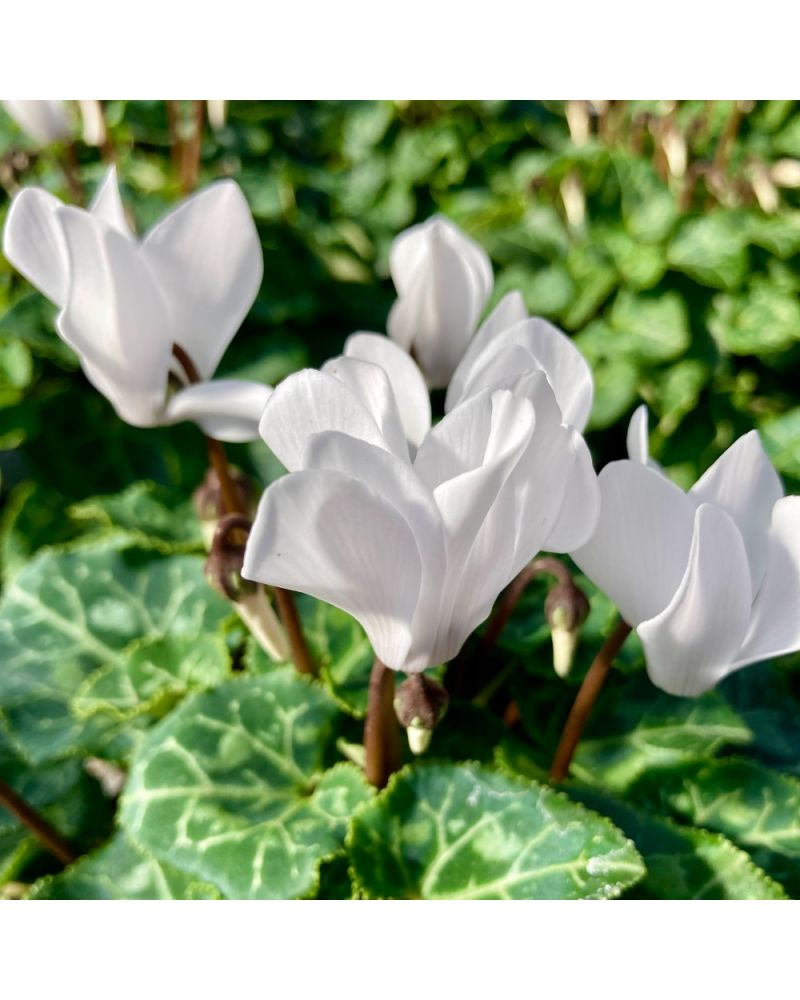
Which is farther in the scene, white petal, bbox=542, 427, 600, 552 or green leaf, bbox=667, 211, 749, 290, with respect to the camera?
green leaf, bbox=667, 211, 749, 290

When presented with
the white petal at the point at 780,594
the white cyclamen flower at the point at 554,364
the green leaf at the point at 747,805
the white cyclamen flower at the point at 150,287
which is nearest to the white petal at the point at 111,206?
the white cyclamen flower at the point at 150,287

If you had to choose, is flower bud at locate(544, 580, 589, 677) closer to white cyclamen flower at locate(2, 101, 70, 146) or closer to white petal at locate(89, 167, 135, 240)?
white petal at locate(89, 167, 135, 240)

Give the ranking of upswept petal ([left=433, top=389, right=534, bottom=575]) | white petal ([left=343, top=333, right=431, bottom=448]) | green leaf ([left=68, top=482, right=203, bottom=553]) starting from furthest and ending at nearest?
green leaf ([left=68, top=482, right=203, bottom=553]), white petal ([left=343, top=333, right=431, bottom=448]), upswept petal ([left=433, top=389, right=534, bottom=575])

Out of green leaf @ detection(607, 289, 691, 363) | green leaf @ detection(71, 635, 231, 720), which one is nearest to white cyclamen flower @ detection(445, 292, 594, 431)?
green leaf @ detection(71, 635, 231, 720)

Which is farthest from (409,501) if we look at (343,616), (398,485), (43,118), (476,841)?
(43,118)

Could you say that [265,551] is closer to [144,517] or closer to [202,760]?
[202,760]

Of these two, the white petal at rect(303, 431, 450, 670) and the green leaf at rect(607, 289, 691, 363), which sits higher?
the white petal at rect(303, 431, 450, 670)
